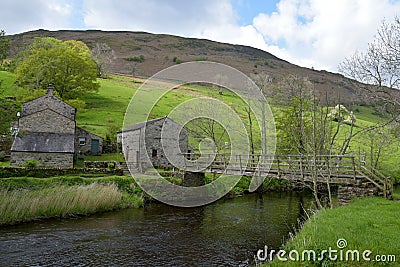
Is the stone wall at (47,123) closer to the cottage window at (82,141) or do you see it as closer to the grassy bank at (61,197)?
the cottage window at (82,141)

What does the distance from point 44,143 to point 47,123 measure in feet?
11.8

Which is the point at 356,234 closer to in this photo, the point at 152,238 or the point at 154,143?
the point at 152,238

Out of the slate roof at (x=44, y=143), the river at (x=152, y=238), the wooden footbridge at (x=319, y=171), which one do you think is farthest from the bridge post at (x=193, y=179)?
the slate roof at (x=44, y=143)

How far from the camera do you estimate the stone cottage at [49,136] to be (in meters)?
32.6

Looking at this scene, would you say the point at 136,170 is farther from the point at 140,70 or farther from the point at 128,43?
the point at 128,43

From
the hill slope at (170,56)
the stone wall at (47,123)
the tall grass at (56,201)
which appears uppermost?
the hill slope at (170,56)

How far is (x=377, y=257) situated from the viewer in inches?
320

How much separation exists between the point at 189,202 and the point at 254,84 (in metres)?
18.0

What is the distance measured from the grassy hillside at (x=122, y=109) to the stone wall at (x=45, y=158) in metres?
11.2

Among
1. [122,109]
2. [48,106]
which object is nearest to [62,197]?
[48,106]

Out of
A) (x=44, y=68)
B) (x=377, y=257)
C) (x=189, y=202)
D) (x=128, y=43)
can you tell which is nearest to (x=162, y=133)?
(x=189, y=202)

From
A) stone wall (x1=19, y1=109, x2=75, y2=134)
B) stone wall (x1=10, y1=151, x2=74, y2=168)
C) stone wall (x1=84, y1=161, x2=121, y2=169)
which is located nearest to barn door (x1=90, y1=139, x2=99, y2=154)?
stone wall (x1=19, y1=109, x2=75, y2=134)

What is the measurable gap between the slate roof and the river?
45.6 feet

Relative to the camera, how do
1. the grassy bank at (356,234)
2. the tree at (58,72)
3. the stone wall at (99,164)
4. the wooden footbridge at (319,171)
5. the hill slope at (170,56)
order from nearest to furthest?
the grassy bank at (356,234)
the wooden footbridge at (319,171)
the stone wall at (99,164)
the tree at (58,72)
the hill slope at (170,56)
